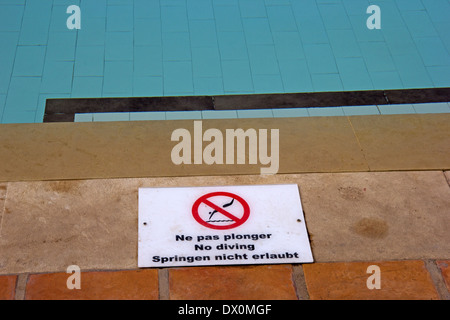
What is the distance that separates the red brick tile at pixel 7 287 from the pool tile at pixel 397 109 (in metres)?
3.34

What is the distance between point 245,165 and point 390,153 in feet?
3.77

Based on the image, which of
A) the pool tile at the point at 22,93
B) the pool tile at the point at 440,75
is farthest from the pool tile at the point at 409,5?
the pool tile at the point at 22,93

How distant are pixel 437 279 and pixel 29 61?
4.09 m

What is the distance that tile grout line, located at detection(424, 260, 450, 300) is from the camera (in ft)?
8.89

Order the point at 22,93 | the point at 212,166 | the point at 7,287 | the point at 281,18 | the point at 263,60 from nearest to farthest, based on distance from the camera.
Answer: the point at 7,287
the point at 212,166
the point at 22,93
the point at 263,60
the point at 281,18

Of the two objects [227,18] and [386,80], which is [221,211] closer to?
[386,80]

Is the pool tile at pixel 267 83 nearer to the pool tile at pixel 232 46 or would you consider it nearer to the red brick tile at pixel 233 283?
the pool tile at pixel 232 46

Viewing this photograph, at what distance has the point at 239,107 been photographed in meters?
4.21

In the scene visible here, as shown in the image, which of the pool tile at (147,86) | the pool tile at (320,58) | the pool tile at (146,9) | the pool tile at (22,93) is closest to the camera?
the pool tile at (22,93)

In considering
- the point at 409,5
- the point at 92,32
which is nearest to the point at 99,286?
the point at 92,32

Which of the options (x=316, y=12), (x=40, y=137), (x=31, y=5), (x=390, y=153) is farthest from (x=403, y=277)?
(x=31, y=5)

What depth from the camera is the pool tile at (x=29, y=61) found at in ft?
14.5

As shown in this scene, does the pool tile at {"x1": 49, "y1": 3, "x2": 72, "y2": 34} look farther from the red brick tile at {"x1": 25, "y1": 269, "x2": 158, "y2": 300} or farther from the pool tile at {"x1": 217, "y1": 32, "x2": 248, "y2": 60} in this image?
the red brick tile at {"x1": 25, "y1": 269, "x2": 158, "y2": 300}

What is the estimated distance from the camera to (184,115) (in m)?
4.12
